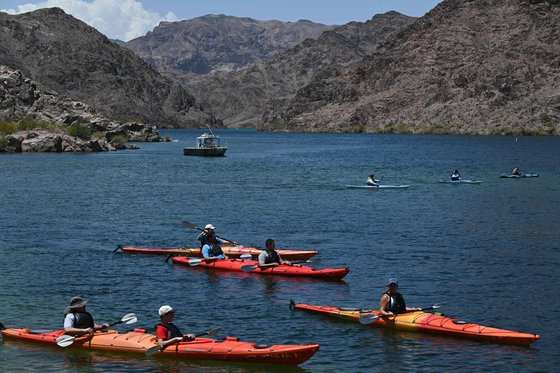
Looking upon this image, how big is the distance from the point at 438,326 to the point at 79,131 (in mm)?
151912

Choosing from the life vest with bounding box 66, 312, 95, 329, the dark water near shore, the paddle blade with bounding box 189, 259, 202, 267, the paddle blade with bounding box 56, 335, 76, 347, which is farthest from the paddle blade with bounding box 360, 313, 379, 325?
the paddle blade with bounding box 189, 259, 202, 267

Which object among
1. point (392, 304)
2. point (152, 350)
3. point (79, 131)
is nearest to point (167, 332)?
point (152, 350)

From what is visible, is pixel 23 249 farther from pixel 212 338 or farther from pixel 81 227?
pixel 212 338

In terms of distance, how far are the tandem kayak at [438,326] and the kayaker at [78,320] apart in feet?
31.3

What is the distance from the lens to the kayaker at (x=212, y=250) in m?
46.4

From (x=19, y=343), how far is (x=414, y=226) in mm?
35820

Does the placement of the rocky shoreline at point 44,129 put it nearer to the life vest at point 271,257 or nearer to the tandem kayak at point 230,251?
the tandem kayak at point 230,251

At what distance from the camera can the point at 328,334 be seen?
110ft

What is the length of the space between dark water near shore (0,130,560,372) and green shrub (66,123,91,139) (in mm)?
69432

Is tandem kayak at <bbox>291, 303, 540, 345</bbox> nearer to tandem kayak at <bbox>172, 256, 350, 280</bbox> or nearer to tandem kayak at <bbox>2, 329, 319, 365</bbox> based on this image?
tandem kayak at <bbox>2, 329, 319, 365</bbox>

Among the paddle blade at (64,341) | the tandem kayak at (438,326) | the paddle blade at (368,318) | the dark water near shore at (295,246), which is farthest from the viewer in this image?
the paddle blade at (368,318)

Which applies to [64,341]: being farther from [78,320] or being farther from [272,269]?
[272,269]

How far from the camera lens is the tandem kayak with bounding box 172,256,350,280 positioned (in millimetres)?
42375

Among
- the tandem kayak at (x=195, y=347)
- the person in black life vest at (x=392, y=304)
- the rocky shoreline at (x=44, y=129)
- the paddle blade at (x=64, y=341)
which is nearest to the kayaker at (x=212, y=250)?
the person in black life vest at (x=392, y=304)
